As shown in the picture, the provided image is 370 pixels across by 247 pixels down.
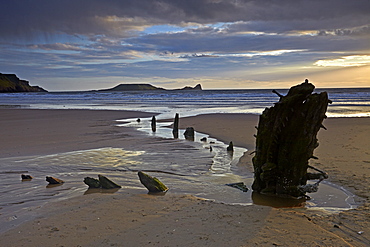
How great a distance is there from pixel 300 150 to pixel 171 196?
2.45 meters

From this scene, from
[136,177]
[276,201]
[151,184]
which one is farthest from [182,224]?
[136,177]

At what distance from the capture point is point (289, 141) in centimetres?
580

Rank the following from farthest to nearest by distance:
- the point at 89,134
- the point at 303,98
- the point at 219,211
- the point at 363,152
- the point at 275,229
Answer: the point at 89,134
the point at 363,152
the point at 303,98
the point at 219,211
the point at 275,229

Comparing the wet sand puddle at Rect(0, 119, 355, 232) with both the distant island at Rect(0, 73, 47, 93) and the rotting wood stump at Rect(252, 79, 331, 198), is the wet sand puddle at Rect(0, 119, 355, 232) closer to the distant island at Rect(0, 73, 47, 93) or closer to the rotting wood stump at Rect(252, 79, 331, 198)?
the rotting wood stump at Rect(252, 79, 331, 198)

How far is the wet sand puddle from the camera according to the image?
5.76m

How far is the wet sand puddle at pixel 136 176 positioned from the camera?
5758mm

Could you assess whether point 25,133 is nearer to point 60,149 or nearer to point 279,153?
point 60,149

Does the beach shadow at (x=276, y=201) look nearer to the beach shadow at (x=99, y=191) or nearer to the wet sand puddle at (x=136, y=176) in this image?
the wet sand puddle at (x=136, y=176)

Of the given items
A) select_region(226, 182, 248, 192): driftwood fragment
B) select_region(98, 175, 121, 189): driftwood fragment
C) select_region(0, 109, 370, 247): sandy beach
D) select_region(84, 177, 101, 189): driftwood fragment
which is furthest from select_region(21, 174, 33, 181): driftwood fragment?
select_region(226, 182, 248, 192): driftwood fragment

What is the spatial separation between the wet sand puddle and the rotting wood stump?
1.10 feet

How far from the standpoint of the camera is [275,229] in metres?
4.33

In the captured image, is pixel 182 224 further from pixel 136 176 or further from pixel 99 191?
pixel 136 176

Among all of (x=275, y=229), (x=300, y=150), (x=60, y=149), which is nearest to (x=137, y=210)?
(x=275, y=229)

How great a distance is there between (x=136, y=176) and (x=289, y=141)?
3.52m
